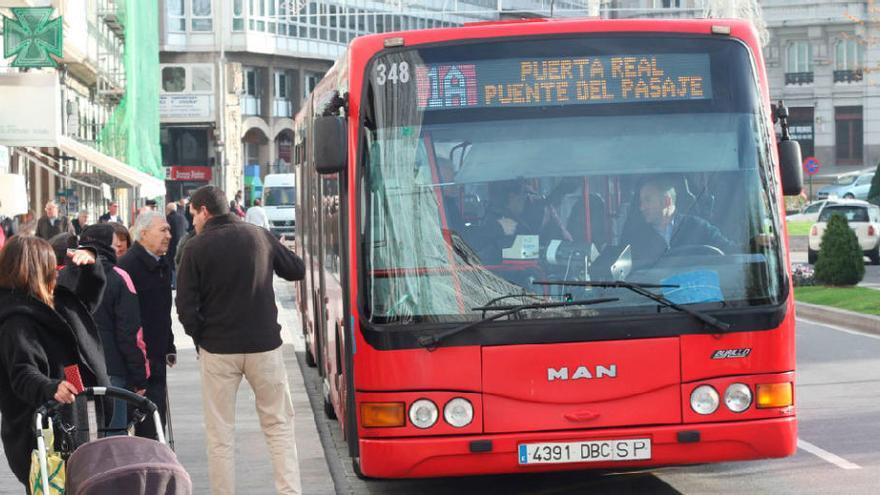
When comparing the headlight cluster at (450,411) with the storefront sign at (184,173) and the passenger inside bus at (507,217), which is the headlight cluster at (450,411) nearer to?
the passenger inside bus at (507,217)

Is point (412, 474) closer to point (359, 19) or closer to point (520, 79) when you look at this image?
point (520, 79)

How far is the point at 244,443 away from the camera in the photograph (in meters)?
12.0

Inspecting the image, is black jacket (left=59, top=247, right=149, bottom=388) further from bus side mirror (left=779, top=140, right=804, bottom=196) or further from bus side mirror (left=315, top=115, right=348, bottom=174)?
bus side mirror (left=779, top=140, right=804, bottom=196)

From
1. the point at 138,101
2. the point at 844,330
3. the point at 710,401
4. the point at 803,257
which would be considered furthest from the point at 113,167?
the point at 710,401

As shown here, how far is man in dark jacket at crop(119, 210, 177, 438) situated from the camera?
31.4 ft

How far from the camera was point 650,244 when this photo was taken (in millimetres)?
8594

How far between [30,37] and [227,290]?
22258mm

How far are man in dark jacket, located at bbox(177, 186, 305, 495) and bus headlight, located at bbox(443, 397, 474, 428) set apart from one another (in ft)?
2.76

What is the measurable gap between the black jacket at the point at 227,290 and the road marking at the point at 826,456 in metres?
3.97

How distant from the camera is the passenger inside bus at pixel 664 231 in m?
8.58

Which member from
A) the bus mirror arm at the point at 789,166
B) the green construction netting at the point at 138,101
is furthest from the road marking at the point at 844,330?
the green construction netting at the point at 138,101

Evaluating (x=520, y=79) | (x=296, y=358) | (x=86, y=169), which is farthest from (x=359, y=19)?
(x=520, y=79)

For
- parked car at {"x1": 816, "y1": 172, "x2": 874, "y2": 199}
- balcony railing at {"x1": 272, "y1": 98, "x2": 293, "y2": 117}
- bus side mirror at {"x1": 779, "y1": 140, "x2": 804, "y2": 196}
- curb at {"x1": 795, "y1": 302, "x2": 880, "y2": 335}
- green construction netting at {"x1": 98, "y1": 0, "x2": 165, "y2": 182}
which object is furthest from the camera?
balcony railing at {"x1": 272, "y1": 98, "x2": 293, "y2": 117}

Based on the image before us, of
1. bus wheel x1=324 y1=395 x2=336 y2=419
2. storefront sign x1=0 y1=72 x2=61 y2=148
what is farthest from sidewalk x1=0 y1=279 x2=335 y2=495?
storefront sign x1=0 y1=72 x2=61 y2=148
